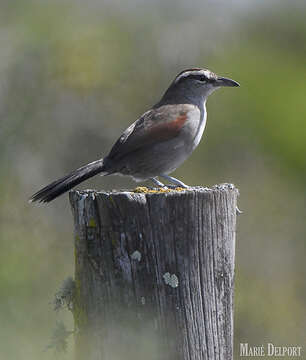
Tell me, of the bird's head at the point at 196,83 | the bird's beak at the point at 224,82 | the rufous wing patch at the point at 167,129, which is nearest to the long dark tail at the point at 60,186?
the rufous wing patch at the point at 167,129

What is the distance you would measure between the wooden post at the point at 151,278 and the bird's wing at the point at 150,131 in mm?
2323

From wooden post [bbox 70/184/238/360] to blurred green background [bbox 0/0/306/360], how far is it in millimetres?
4428

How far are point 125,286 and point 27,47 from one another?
7.81 meters

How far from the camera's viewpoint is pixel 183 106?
6992 mm

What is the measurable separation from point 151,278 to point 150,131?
8.98ft

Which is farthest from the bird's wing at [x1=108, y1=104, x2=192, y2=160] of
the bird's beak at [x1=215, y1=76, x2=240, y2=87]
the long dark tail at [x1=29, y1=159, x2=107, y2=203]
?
the bird's beak at [x1=215, y1=76, x2=240, y2=87]

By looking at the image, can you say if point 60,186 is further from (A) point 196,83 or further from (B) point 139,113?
(B) point 139,113

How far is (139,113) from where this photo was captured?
36.2ft

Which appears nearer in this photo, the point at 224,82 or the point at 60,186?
the point at 60,186

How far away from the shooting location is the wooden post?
3.90 meters

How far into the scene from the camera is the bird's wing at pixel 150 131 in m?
6.42

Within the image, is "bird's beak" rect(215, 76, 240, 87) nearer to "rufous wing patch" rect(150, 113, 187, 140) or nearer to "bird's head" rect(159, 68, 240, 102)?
"bird's head" rect(159, 68, 240, 102)

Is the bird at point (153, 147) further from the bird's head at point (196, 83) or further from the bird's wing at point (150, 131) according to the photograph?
the bird's head at point (196, 83)

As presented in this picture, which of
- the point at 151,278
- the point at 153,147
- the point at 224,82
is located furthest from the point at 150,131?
the point at 151,278
